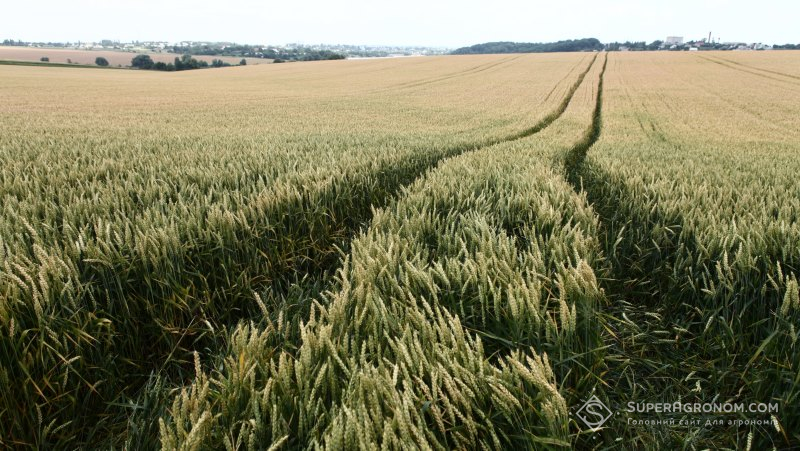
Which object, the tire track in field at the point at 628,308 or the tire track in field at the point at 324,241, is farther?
the tire track in field at the point at 324,241

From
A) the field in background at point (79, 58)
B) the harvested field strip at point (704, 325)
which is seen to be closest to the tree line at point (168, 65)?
the field in background at point (79, 58)

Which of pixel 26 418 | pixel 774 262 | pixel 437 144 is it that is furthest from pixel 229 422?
pixel 437 144

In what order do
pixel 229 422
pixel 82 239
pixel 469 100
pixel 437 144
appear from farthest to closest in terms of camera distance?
pixel 469 100
pixel 437 144
pixel 82 239
pixel 229 422

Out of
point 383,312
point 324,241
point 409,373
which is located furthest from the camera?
point 324,241

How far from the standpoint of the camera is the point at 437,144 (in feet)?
32.3

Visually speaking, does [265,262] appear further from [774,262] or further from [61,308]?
[774,262]

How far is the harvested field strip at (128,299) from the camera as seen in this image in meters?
2.08

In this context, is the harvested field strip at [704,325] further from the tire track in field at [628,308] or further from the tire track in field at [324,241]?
the tire track in field at [324,241]

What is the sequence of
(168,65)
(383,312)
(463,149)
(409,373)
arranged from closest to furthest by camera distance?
1. (409,373)
2. (383,312)
3. (463,149)
4. (168,65)

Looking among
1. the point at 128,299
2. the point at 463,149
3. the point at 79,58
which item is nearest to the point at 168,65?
the point at 79,58

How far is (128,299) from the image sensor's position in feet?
8.59

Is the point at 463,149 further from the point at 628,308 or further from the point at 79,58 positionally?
the point at 79,58

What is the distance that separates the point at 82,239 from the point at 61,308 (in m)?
0.63

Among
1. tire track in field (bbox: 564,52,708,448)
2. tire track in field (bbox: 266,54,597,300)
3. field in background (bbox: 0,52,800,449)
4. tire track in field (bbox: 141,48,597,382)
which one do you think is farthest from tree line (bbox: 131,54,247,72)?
tire track in field (bbox: 564,52,708,448)
